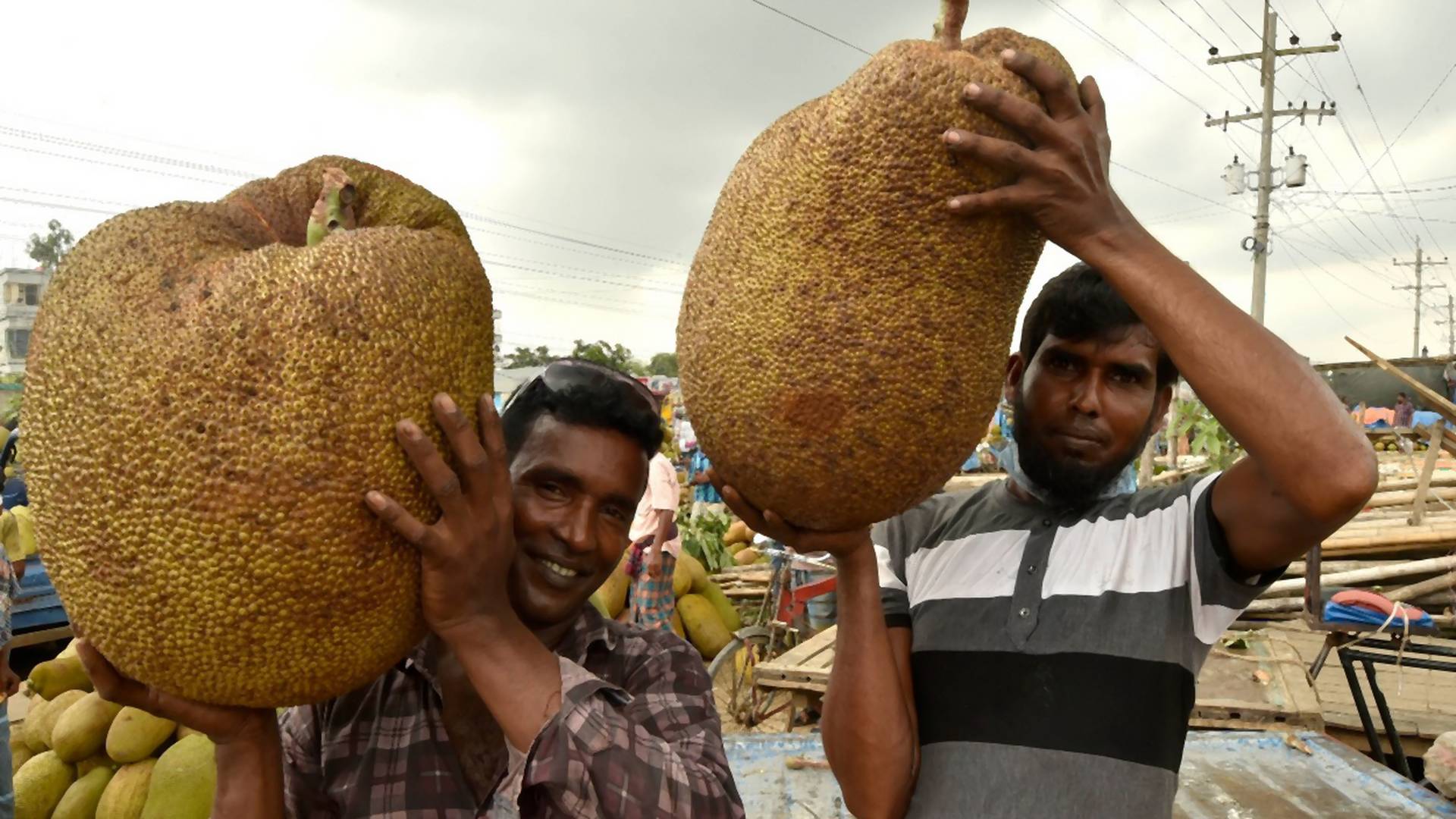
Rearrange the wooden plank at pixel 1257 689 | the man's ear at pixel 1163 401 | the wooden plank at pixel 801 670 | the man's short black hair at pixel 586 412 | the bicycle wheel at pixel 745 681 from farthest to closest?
the bicycle wheel at pixel 745 681
the wooden plank at pixel 801 670
the wooden plank at pixel 1257 689
the man's ear at pixel 1163 401
the man's short black hair at pixel 586 412

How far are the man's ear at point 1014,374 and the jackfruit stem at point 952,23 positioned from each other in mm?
578

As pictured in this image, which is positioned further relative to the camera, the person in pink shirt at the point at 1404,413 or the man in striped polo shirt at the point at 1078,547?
the person in pink shirt at the point at 1404,413

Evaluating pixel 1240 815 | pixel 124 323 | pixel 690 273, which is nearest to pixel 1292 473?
pixel 690 273

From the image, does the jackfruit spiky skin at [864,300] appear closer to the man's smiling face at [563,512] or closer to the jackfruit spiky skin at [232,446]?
the man's smiling face at [563,512]

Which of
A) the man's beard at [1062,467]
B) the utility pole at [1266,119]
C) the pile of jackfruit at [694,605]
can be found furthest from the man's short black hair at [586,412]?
the utility pole at [1266,119]

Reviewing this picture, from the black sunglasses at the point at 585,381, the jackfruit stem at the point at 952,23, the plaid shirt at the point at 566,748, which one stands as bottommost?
the plaid shirt at the point at 566,748

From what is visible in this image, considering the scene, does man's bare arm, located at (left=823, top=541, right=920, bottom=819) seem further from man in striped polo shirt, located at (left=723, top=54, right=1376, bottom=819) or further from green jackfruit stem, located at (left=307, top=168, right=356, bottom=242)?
green jackfruit stem, located at (left=307, top=168, right=356, bottom=242)

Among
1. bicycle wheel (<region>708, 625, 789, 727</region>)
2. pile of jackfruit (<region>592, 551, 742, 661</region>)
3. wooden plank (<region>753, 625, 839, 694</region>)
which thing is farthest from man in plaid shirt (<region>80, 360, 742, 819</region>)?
pile of jackfruit (<region>592, 551, 742, 661</region>)

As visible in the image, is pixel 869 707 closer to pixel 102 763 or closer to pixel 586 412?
pixel 586 412

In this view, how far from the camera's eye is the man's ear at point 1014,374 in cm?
161

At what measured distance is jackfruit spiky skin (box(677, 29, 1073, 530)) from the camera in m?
1.18

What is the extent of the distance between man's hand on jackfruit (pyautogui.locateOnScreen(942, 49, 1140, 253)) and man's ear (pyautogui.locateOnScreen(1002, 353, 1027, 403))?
0.45m

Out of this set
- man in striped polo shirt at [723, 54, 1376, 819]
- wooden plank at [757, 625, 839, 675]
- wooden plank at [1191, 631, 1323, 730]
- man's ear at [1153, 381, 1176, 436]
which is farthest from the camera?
wooden plank at [757, 625, 839, 675]

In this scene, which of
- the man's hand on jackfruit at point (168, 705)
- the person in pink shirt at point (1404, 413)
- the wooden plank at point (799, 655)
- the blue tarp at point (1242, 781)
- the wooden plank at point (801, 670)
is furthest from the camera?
the person in pink shirt at point (1404, 413)
